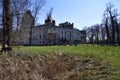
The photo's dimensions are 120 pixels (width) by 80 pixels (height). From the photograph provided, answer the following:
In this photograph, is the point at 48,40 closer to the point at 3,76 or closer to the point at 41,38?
the point at 41,38

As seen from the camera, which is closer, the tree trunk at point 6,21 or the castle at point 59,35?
the tree trunk at point 6,21

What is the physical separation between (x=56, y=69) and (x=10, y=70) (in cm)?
210

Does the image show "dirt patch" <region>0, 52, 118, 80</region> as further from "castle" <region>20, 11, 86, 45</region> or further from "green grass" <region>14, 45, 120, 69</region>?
"castle" <region>20, 11, 86, 45</region>

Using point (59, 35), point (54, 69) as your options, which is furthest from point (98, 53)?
point (59, 35)

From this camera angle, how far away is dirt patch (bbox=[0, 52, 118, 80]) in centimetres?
1168

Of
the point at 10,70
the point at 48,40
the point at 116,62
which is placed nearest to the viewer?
the point at 10,70

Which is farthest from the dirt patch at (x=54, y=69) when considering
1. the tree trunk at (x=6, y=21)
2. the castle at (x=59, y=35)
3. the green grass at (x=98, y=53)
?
the castle at (x=59, y=35)

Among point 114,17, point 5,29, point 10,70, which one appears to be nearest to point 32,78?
point 10,70

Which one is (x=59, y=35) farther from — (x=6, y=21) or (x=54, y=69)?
(x=54, y=69)

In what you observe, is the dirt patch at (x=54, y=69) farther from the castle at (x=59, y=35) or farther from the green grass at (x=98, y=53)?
the castle at (x=59, y=35)

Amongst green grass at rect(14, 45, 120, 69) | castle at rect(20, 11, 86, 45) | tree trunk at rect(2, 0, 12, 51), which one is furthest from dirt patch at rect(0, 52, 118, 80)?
castle at rect(20, 11, 86, 45)

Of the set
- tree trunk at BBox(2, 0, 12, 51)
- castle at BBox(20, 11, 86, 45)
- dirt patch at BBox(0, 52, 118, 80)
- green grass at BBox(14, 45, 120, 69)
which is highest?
castle at BBox(20, 11, 86, 45)

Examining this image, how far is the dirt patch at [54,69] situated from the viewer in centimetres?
1168

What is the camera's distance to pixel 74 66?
13.4 metres
